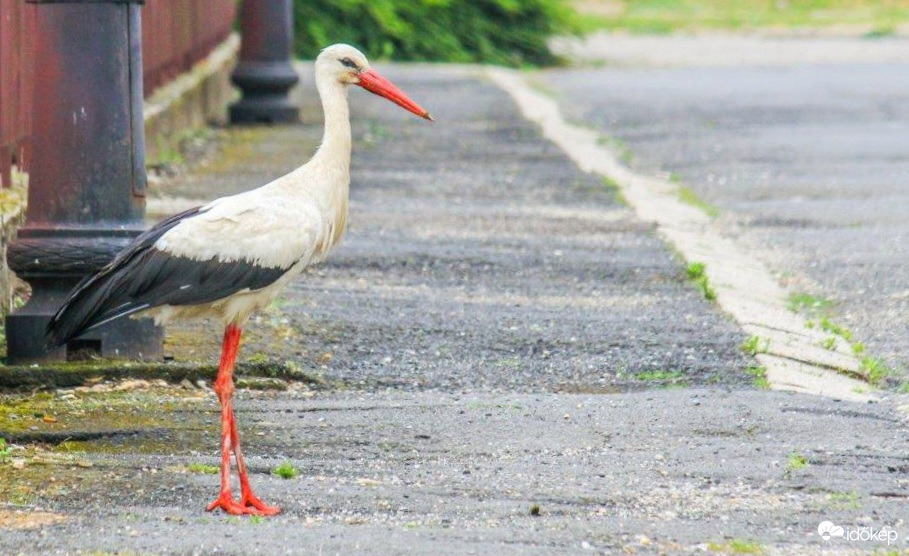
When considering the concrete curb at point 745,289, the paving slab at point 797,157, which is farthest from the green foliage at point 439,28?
the concrete curb at point 745,289

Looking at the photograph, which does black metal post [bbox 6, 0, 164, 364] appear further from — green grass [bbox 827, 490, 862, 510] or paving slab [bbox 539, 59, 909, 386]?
paving slab [bbox 539, 59, 909, 386]

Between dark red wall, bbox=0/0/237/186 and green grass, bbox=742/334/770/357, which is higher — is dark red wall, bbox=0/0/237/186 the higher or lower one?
the higher one

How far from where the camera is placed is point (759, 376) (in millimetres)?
6703

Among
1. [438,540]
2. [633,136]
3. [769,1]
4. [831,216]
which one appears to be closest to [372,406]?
[438,540]

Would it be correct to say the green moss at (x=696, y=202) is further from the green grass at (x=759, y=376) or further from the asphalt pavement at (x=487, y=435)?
the green grass at (x=759, y=376)

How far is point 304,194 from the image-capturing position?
18.5 ft

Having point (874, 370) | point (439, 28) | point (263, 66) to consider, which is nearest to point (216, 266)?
point (874, 370)

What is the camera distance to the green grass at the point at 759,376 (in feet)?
21.5

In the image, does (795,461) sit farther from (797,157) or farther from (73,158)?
(797,157)

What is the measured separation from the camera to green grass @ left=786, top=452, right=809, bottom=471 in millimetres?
5441

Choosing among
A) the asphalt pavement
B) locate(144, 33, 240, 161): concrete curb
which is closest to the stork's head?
the asphalt pavement

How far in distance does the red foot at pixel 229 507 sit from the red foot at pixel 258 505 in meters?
0.01

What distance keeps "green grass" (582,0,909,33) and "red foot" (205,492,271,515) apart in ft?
85.5

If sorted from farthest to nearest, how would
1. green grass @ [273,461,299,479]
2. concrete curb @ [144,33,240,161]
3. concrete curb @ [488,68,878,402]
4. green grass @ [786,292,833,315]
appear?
concrete curb @ [144,33,240,161]
green grass @ [786,292,833,315]
concrete curb @ [488,68,878,402]
green grass @ [273,461,299,479]
